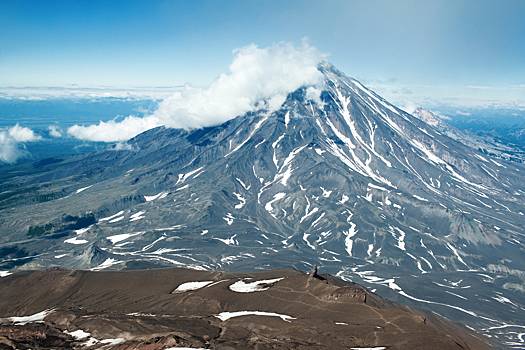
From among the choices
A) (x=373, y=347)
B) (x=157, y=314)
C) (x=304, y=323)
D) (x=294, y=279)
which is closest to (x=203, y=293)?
(x=157, y=314)

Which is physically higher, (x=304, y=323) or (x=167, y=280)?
(x=304, y=323)

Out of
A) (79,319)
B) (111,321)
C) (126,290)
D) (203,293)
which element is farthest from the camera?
(126,290)

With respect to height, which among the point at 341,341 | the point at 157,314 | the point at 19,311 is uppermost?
the point at 341,341

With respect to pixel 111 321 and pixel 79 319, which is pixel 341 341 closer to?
pixel 111 321

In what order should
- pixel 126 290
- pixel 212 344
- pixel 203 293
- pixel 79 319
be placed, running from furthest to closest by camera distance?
pixel 126 290 < pixel 203 293 < pixel 79 319 < pixel 212 344

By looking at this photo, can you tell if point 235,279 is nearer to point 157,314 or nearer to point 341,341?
point 157,314

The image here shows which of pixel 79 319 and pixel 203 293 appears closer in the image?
pixel 79 319
